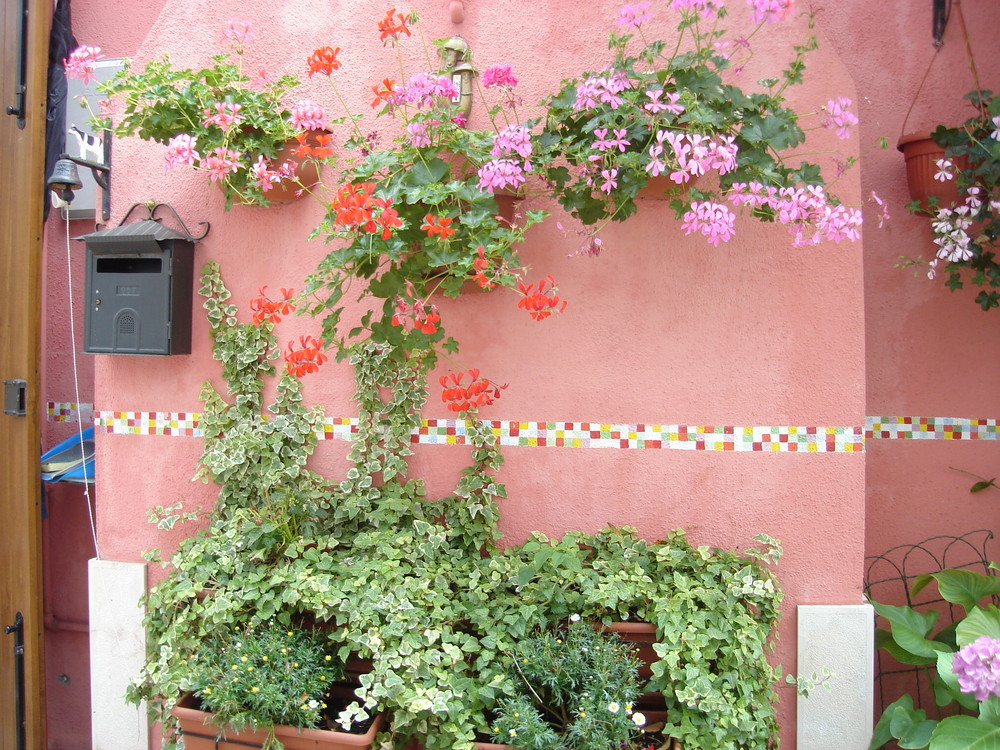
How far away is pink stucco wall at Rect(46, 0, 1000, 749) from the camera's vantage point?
2.62 meters

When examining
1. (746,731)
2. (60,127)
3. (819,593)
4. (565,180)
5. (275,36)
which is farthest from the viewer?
(60,127)

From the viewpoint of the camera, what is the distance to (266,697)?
7.04 ft

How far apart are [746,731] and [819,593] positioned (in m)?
0.68

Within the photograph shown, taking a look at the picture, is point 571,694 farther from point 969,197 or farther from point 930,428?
point 969,197

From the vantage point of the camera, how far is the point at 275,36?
9.46ft

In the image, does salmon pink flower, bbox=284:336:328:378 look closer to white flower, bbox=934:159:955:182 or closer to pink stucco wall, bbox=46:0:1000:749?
pink stucco wall, bbox=46:0:1000:749

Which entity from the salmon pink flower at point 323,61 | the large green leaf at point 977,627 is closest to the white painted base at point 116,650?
the salmon pink flower at point 323,61

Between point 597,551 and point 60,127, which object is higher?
point 60,127

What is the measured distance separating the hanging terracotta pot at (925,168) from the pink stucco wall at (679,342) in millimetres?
150

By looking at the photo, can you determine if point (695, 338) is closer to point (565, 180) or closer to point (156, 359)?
point (565, 180)

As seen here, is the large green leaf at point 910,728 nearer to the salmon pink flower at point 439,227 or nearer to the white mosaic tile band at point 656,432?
the white mosaic tile band at point 656,432

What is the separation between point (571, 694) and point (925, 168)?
Answer: 93.2 inches

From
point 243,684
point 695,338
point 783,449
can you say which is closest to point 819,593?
point 783,449

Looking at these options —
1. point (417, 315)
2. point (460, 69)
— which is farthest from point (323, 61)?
point (417, 315)
